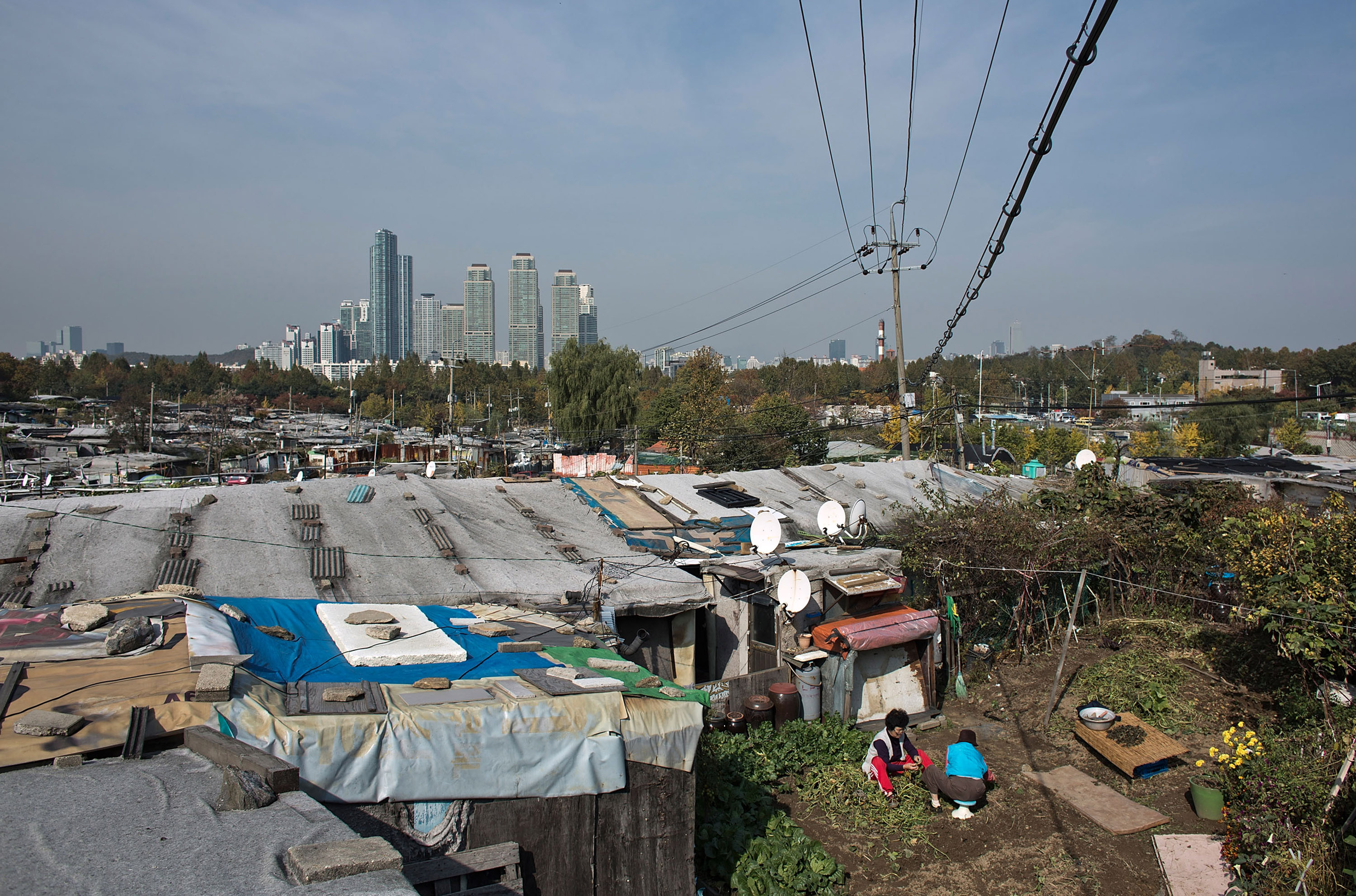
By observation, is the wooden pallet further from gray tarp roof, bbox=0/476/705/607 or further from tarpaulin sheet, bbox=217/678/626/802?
tarpaulin sheet, bbox=217/678/626/802

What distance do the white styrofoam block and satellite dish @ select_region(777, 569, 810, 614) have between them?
467cm

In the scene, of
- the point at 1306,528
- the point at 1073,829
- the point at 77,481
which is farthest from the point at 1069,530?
the point at 77,481

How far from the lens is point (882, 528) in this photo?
53.1 ft

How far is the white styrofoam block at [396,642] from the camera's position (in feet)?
21.2

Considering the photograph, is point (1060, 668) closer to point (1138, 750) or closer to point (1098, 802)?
point (1138, 750)

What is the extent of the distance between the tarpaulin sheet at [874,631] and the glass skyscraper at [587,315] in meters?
169

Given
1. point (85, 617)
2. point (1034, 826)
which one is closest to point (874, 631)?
point (1034, 826)

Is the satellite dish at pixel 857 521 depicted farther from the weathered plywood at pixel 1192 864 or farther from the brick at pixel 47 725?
the brick at pixel 47 725

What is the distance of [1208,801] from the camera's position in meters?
7.66

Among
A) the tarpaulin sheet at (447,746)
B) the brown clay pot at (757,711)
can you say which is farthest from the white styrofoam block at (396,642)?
the brown clay pot at (757,711)

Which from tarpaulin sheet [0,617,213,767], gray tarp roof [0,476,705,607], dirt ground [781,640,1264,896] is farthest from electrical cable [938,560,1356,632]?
tarpaulin sheet [0,617,213,767]

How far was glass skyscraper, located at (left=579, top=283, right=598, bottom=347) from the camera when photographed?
585 feet

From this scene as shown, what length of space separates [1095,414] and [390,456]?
5721 centimetres

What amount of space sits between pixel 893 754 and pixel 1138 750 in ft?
9.07
